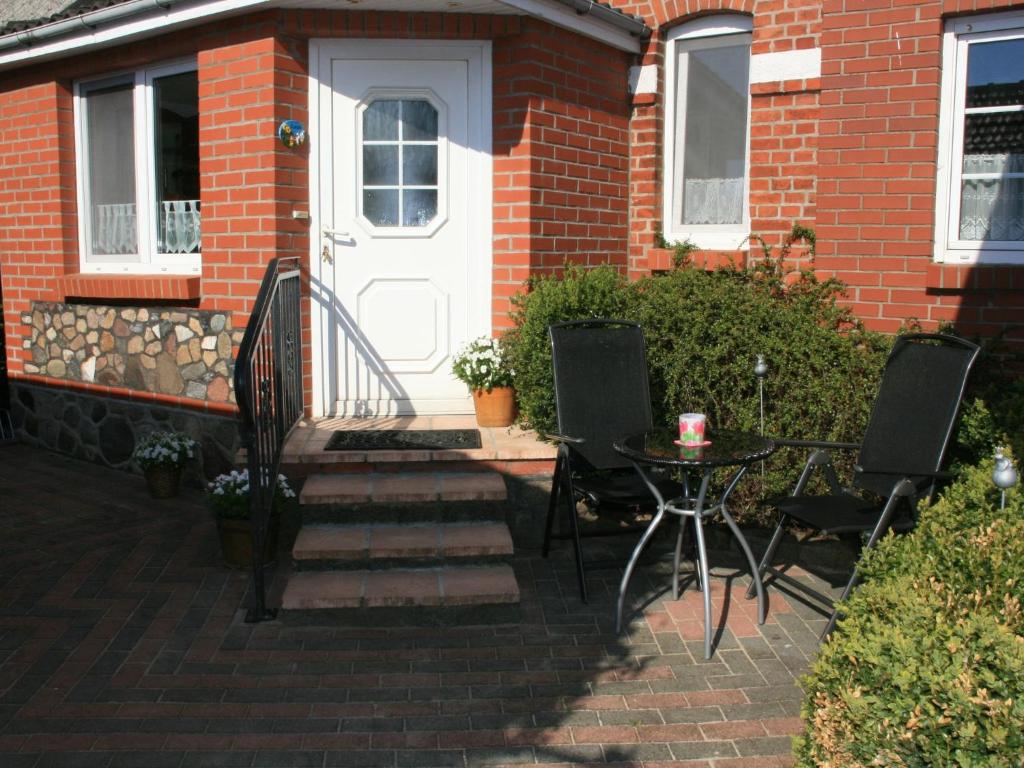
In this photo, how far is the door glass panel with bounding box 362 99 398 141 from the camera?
6223 mm

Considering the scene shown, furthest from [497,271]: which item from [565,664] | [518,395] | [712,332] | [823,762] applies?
[823,762]

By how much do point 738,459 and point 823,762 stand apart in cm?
206

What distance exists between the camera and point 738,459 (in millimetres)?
4324

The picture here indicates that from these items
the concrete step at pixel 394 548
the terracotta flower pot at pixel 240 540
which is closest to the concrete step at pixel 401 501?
the concrete step at pixel 394 548

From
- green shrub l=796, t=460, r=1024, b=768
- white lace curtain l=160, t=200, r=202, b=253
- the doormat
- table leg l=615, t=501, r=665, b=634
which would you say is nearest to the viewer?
green shrub l=796, t=460, r=1024, b=768

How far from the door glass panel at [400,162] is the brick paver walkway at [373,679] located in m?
2.36

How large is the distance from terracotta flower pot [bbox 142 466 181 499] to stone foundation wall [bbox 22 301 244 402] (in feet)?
1.74

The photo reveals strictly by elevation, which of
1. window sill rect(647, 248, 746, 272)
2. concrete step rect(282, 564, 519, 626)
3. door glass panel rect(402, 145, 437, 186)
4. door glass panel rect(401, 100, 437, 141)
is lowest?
concrete step rect(282, 564, 519, 626)

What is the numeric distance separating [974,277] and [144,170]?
18.4 feet

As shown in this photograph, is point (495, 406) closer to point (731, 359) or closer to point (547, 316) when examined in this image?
point (547, 316)

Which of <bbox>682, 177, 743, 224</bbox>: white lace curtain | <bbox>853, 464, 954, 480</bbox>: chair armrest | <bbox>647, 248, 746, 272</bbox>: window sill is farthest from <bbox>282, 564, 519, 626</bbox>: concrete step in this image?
<bbox>682, 177, 743, 224</bbox>: white lace curtain

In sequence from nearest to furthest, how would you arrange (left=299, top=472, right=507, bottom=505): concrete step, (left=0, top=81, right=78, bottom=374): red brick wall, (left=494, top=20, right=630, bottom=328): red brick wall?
(left=299, top=472, right=507, bottom=505): concrete step
(left=494, top=20, right=630, bottom=328): red brick wall
(left=0, top=81, right=78, bottom=374): red brick wall

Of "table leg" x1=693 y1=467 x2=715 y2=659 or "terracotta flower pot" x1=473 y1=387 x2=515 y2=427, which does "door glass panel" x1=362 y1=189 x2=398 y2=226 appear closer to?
"terracotta flower pot" x1=473 y1=387 x2=515 y2=427

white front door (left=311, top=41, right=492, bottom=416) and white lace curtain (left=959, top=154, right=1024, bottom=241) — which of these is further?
white front door (left=311, top=41, right=492, bottom=416)
